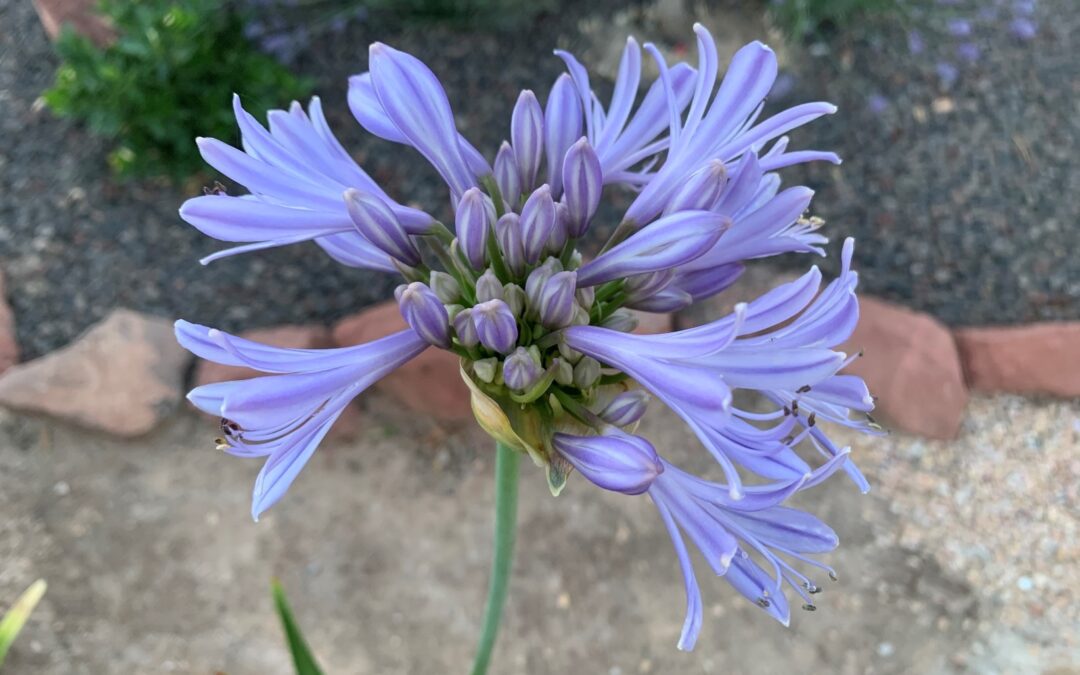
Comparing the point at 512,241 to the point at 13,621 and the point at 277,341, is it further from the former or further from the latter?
the point at 277,341

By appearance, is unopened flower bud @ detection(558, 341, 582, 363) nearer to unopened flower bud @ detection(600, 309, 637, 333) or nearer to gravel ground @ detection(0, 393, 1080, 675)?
unopened flower bud @ detection(600, 309, 637, 333)

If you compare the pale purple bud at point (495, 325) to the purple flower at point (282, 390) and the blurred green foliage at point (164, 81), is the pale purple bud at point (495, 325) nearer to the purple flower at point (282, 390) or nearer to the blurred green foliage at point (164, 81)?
the purple flower at point (282, 390)

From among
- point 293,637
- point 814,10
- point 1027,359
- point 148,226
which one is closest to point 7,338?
point 148,226

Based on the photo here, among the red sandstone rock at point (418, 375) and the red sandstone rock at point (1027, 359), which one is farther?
the red sandstone rock at point (1027, 359)

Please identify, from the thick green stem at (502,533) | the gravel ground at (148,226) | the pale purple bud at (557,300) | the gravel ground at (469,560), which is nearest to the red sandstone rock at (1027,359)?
the gravel ground at (469,560)

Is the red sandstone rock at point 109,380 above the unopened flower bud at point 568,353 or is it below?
below

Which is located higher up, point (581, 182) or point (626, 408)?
point (581, 182)

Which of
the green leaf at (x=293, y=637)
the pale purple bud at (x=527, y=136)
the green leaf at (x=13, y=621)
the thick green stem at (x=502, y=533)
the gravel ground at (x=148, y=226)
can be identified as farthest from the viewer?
the gravel ground at (x=148, y=226)

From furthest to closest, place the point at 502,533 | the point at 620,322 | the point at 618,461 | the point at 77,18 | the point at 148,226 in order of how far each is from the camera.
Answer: the point at 77,18
the point at 148,226
the point at 502,533
the point at 620,322
the point at 618,461
